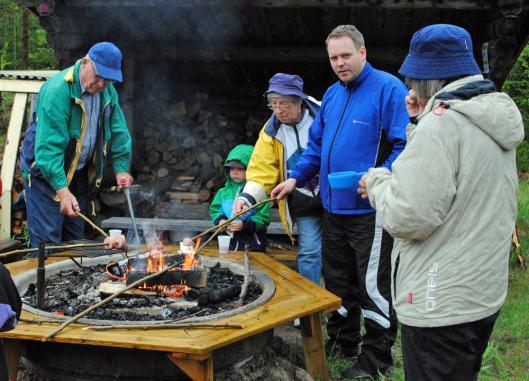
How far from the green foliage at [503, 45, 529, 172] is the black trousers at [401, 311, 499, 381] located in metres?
13.8

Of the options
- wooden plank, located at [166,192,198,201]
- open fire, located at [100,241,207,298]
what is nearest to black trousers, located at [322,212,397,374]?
open fire, located at [100,241,207,298]

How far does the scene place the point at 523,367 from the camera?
4418 millimetres

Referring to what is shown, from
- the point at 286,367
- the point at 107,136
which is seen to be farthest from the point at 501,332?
the point at 107,136

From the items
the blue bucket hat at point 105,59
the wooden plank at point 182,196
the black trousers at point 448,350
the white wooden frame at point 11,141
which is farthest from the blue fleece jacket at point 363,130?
the white wooden frame at point 11,141

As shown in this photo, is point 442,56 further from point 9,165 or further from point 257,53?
point 9,165

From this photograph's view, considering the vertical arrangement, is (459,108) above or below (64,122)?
above

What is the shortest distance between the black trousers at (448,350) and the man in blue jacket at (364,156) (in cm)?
130

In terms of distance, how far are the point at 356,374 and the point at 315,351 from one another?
13.4 inches

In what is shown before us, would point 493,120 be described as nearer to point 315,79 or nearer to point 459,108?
point 459,108

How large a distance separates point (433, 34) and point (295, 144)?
2.25 m

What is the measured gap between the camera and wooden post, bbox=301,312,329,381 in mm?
3828

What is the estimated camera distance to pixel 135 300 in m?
3.67

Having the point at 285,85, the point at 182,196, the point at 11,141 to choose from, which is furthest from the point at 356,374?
the point at 11,141

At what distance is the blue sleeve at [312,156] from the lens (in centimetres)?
431
